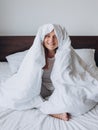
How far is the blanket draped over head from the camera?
139 cm

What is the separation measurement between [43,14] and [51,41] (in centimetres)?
111

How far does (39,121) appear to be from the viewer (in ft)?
4.19

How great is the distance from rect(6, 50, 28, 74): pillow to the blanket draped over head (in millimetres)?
566

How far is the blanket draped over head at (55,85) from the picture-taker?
4.57ft

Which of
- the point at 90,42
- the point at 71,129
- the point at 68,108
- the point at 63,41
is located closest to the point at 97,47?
the point at 90,42

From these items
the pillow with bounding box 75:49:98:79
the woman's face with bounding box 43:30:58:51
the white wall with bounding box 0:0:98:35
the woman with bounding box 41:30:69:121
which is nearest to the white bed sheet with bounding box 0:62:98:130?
the woman with bounding box 41:30:69:121

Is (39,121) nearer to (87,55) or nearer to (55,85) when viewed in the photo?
(55,85)

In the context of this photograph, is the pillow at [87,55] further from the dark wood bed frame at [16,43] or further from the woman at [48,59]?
the woman at [48,59]

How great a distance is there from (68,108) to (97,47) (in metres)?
1.35

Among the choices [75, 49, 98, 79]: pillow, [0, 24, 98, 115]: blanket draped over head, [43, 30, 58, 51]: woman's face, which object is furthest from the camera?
[75, 49, 98, 79]: pillow

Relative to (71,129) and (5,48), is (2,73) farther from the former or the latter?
(71,129)

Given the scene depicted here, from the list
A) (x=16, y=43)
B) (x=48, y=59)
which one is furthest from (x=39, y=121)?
(x=16, y=43)

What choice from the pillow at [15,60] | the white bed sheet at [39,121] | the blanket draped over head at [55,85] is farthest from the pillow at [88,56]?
the white bed sheet at [39,121]

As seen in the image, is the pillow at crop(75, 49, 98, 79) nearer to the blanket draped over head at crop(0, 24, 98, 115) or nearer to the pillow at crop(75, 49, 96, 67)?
the pillow at crop(75, 49, 96, 67)
